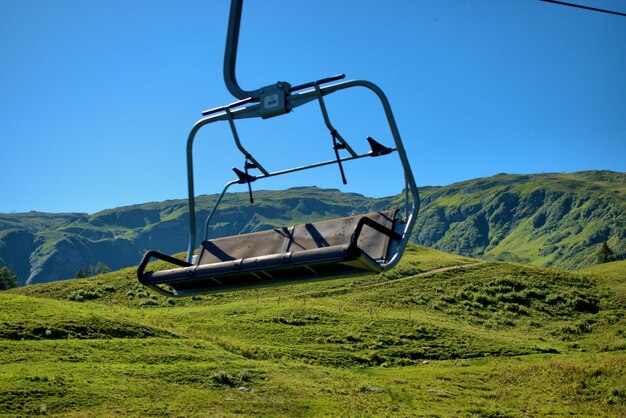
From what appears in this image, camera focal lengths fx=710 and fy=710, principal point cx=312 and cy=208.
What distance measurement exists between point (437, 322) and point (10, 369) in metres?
31.0

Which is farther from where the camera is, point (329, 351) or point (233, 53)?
point (329, 351)

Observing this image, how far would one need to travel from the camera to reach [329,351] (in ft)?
136

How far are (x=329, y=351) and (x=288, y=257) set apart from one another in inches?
1372

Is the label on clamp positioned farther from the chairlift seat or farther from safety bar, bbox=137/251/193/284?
safety bar, bbox=137/251/193/284

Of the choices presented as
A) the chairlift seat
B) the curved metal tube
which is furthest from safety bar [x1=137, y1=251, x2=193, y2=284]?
the curved metal tube

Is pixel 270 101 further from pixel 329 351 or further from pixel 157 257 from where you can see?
pixel 329 351

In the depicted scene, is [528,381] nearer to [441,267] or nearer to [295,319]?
[295,319]

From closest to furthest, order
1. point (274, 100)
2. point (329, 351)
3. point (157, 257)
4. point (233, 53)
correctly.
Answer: point (274, 100) < point (233, 53) < point (157, 257) < point (329, 351)

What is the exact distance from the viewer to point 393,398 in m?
30.8

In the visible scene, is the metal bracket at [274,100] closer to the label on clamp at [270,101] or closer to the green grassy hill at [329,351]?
the label on clamp at [270,101]

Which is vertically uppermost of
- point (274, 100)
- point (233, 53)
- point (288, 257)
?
point (233, 53)

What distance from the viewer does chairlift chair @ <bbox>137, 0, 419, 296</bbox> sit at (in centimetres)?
741

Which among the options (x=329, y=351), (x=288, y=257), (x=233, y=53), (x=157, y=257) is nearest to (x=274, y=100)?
(x=233, y=53)

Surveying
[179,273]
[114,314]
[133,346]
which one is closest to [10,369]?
[133,346]
